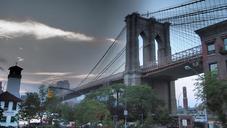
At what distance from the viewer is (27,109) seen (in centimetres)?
6431

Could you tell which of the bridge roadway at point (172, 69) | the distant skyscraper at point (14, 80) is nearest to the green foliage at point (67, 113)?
the bridge roadway at point (172, 69)

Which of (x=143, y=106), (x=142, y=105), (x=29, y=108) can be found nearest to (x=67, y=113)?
(x=29, y=108)

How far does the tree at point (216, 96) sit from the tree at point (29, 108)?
1823 inches

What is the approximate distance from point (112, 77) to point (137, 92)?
83.9 ft

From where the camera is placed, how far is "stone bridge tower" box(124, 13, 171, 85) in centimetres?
7378

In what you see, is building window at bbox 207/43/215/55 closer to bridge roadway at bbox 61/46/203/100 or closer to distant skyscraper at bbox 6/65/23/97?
bridge roadway at bbox 61/46/203/100

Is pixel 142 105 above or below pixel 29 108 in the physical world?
above

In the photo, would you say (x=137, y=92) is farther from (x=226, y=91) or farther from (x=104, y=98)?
(x=226, y=91)

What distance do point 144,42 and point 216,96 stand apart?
6202cm

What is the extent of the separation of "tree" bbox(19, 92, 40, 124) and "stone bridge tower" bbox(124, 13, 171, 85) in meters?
23.8

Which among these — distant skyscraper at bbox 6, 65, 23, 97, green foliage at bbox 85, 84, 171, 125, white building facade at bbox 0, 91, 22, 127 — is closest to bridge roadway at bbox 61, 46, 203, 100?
green foliage at bbox 85, 84, 171, 125

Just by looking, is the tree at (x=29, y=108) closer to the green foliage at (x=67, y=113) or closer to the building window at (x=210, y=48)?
the green foliage at (x=67, y=113)

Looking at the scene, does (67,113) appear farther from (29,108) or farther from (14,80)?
(14,80)

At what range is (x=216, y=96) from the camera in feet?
86.6
